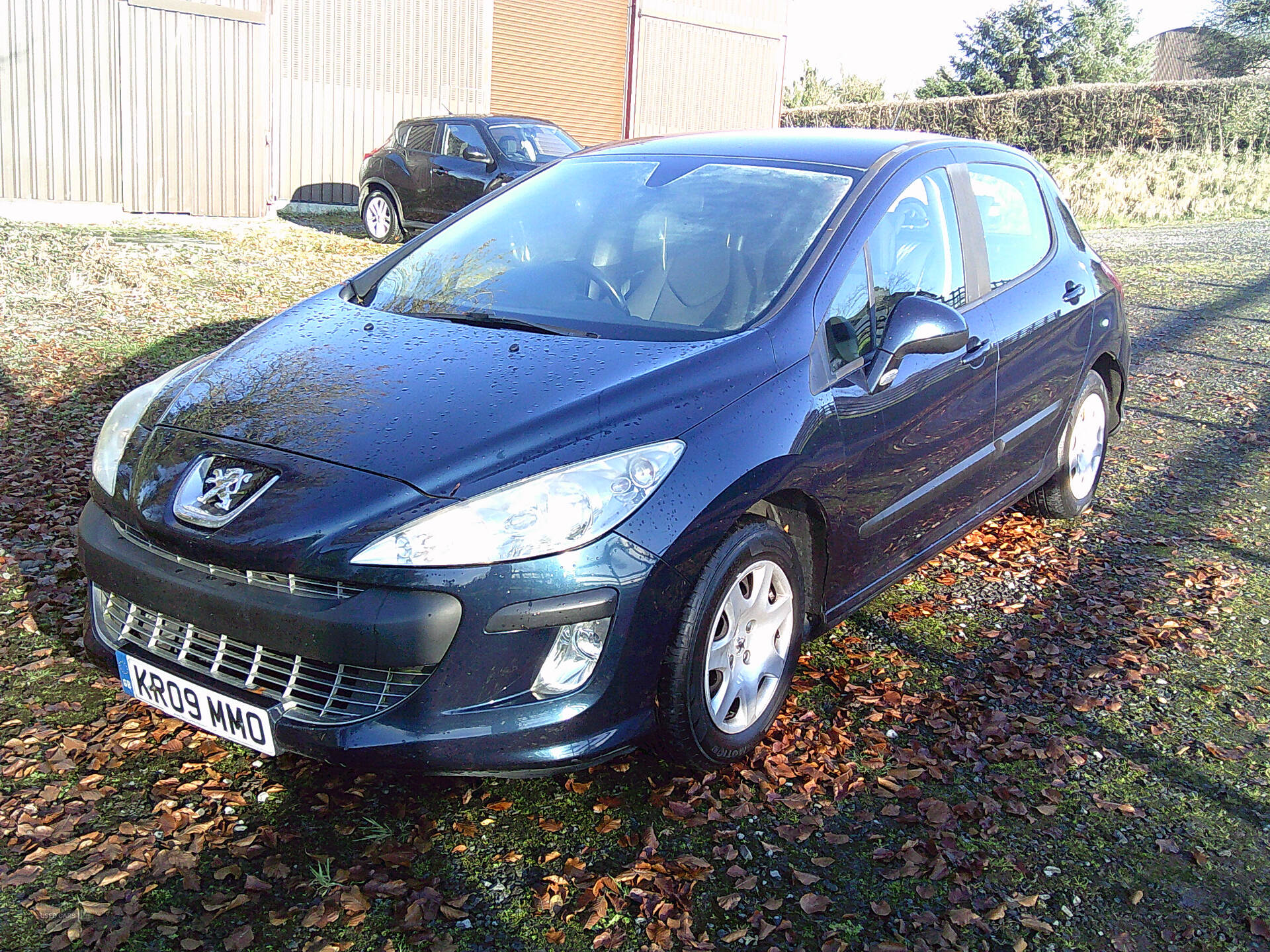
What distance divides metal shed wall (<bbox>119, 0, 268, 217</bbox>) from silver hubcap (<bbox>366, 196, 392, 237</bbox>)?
2320 millimetres

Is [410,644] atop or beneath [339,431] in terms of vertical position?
beneath

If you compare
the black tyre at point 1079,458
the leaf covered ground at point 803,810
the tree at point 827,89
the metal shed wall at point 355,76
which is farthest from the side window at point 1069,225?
the tree at point 827,89

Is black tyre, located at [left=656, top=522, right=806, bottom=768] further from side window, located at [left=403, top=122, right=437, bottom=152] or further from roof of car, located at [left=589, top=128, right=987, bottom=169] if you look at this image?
side window, located at [left=403, top=122, right=437, bottom=152]

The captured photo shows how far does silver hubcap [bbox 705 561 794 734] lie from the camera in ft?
9.95

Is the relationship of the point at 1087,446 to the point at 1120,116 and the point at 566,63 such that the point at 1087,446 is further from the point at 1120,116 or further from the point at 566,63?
the point at 1120,116

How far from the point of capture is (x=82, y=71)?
13781mm

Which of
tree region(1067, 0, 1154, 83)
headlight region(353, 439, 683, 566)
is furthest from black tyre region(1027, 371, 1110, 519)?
tree region(1067, 0, 1154, 83)

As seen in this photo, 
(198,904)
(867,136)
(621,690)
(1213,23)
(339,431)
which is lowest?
(198,904)

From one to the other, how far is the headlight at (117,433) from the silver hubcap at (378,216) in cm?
1097

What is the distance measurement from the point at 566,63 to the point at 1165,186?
11.8 m

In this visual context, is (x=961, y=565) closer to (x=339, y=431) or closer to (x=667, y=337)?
(x=667, y=337)

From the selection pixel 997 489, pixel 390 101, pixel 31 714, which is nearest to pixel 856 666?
pixel 997 489

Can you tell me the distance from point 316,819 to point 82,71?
547 inches

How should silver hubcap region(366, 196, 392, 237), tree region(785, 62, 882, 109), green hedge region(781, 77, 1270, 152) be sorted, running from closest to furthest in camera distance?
→ silver hubcap region(366, 196, 392, 237)
green hedge region(781, 77, 1270, 152)
tree region(785, 62, 882, 109)
